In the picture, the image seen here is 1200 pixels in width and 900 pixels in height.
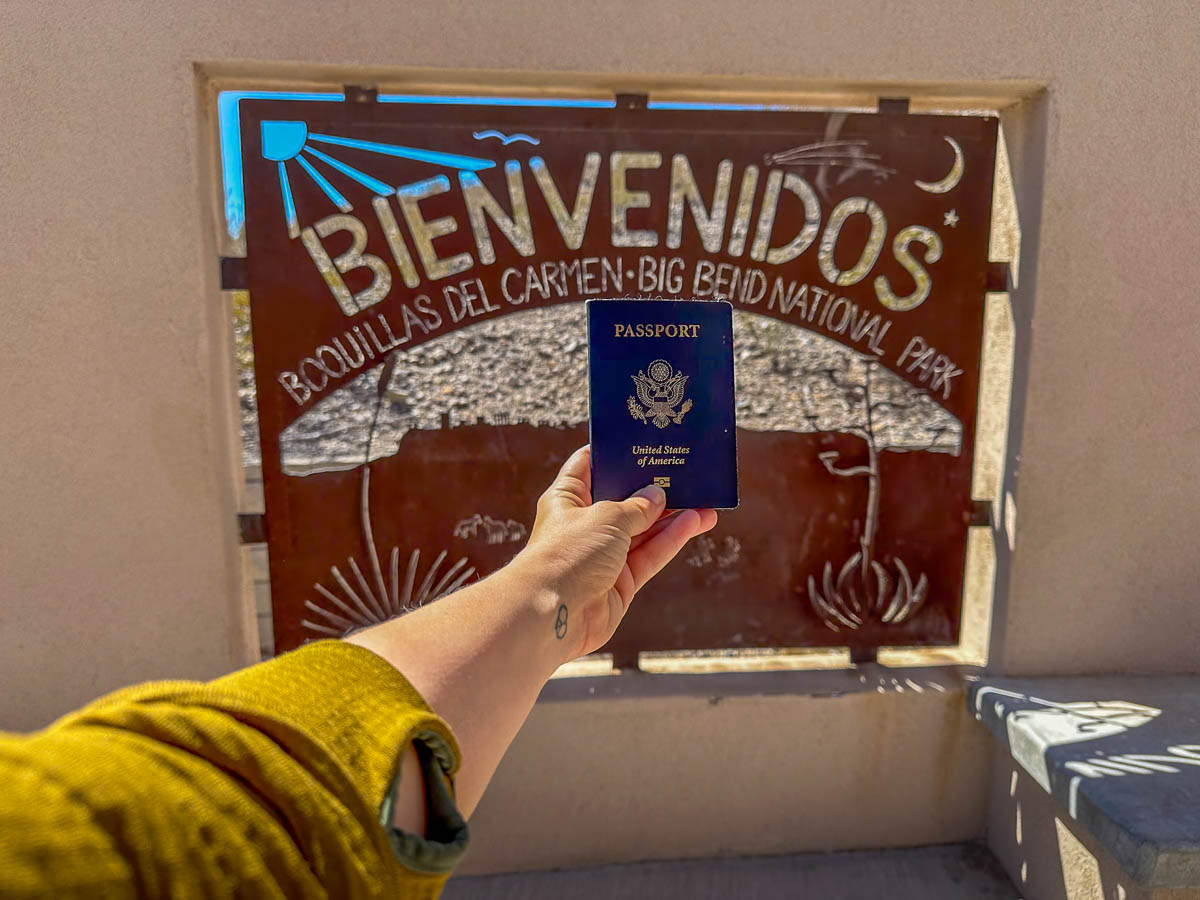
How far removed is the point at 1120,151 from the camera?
2.05 m

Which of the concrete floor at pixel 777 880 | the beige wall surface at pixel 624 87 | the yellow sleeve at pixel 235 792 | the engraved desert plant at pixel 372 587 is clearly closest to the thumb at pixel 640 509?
the yellow sleeve at pixel 235 792

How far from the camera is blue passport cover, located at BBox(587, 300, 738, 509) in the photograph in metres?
1.44

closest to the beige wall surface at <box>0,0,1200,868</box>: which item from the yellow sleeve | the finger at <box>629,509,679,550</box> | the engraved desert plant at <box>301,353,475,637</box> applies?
the engraved desert plant at <box>301,353,475,637</box>

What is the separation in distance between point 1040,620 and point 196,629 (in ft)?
8.77

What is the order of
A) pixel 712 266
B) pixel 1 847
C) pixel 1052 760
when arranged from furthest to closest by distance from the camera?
pixel 712 266 < pixel 1052 760 < pixel 1 847

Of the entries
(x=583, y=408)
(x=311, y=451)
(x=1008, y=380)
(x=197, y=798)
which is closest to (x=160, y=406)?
(x=311, y=451)

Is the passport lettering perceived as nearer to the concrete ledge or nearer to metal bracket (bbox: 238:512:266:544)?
metal bracket (bbox: 238:512:266:544)

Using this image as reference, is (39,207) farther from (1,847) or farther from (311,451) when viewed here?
(1,847)

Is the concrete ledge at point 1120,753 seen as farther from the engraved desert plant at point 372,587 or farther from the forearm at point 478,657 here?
the engraved desert plant at point 372,587

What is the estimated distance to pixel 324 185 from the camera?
2.03 meters

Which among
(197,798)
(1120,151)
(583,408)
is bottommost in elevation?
(197,798)

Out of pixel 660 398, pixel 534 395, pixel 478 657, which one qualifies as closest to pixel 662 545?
pixel 660 398

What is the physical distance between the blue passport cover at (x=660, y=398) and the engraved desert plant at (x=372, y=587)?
3.12 ft

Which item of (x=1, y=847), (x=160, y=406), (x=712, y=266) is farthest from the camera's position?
(x=712, y=266)
